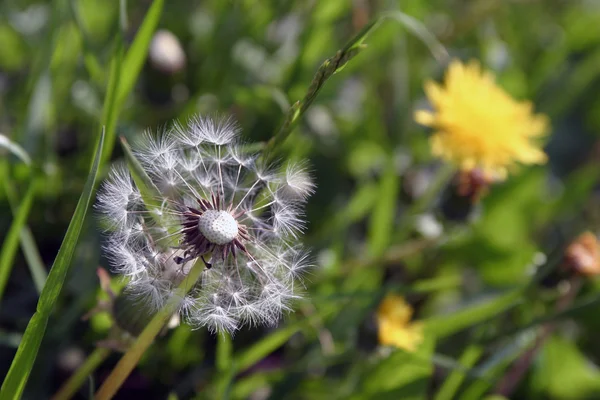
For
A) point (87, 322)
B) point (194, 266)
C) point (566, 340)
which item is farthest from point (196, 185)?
point (566, 340)

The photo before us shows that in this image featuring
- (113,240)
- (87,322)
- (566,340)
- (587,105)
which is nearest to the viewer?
(113,240)

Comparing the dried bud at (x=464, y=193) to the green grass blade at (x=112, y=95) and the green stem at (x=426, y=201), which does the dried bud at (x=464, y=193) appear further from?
the green grass blade at (x=112, y=95)

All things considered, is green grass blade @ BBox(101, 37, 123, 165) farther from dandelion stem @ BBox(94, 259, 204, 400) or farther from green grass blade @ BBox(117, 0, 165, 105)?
A: dandelion stem @ BBox(94, 259, 204, 400)

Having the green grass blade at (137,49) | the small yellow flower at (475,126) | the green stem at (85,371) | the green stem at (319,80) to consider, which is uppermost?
the small yellow flower at (475,126)

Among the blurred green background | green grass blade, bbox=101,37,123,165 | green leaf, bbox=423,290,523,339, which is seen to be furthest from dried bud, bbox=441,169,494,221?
green grass blade, bbox=101,37,123,165

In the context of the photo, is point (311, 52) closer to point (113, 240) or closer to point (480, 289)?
point (480, 289)

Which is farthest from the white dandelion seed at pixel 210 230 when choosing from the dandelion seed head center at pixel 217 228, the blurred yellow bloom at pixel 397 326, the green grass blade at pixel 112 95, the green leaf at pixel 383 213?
the green leaf at pixel 383 213
